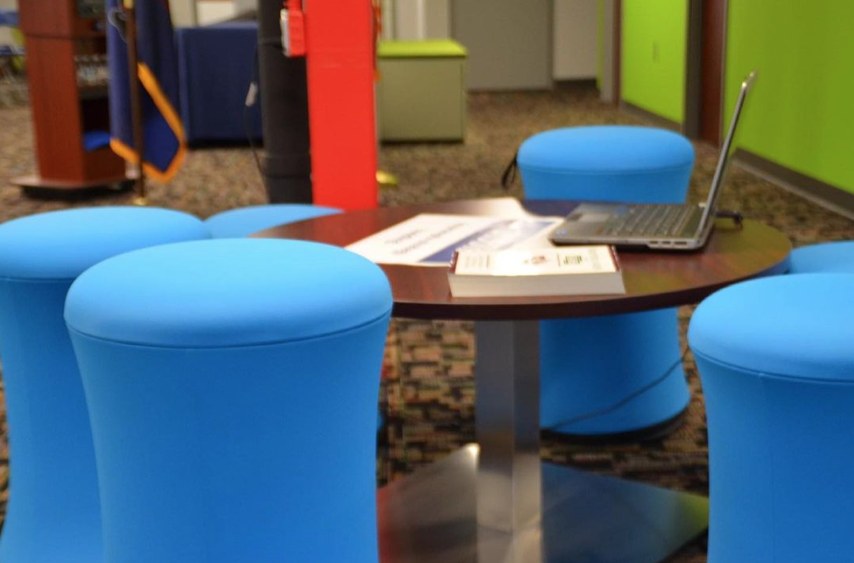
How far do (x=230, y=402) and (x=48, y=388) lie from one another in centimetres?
72

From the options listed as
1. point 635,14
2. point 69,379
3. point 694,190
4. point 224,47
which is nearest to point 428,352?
point 69,379

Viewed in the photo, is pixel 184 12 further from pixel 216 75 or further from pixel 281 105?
pixel 281 105

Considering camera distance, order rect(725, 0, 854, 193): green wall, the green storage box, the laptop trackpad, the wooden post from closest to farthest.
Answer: the laptop trackpad < rect(725, 0, 854, 193): green wall < the wooden post < the green storage box

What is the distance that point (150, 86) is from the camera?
17.7 feet

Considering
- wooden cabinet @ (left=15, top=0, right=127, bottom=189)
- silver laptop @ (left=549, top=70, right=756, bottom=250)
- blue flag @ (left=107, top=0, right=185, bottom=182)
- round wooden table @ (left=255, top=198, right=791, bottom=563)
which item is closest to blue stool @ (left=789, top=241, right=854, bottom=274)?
round wooden table @ (left=255, top=198, right=791, bottom=563)

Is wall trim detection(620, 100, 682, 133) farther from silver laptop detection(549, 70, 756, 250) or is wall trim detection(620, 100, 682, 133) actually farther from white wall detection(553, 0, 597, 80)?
silver laptop detection(549, 70, 756, 250)

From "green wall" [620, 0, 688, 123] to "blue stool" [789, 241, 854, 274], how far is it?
5.56 metres

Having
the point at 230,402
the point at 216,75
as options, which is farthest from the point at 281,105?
the point at 216,75

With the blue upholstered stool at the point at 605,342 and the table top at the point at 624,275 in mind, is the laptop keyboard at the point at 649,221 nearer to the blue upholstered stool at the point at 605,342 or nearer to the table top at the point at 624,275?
the table top at the point at 624,275

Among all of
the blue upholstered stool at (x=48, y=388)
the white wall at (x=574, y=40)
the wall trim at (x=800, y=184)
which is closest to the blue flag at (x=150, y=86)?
the wall trim at (x=800, y=184)

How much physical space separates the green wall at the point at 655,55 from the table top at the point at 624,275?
19.3ft

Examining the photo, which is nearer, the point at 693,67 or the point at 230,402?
the point at 230,402

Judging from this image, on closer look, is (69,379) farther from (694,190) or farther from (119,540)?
(694,190)

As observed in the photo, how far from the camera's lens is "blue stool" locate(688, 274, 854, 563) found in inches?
56.2
